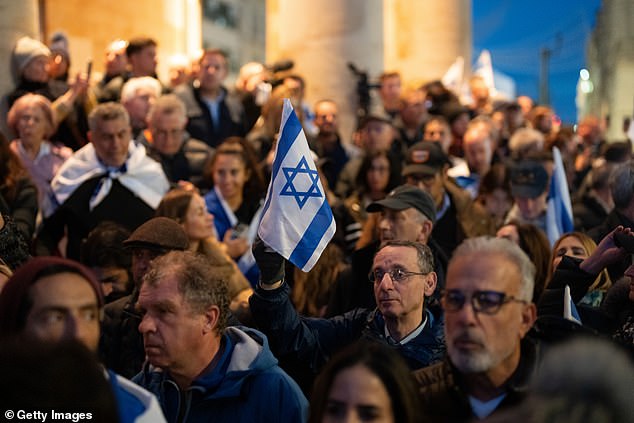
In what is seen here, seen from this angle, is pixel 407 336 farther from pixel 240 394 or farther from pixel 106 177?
pixel 106 177

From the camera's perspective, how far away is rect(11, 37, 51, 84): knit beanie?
10000 mm

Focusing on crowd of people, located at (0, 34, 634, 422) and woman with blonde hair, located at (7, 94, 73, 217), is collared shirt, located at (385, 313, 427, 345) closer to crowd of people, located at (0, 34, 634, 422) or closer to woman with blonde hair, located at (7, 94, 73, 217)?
crowd of people, located at (0, 34, 634, 422)

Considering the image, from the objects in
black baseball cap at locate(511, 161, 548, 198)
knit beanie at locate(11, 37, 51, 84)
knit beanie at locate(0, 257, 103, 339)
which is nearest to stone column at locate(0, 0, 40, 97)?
knit beanie at locate(11, 37, 51, 84)

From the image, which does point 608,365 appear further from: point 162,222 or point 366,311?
point 162,222

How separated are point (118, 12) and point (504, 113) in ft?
17.6

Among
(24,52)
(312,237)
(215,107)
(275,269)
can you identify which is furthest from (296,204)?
(215,107)

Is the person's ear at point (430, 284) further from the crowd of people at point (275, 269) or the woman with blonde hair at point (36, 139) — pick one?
the woman with blonde hair at point (36, 139)

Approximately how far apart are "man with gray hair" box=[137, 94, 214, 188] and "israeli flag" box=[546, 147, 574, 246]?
2.74m

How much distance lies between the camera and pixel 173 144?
Answer: 33.4ft

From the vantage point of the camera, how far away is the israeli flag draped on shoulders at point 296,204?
5.92m

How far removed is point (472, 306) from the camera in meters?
4.36

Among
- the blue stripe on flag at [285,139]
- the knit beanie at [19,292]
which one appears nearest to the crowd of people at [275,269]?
the knit beanie at [19,292]

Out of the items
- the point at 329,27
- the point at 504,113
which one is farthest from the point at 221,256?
the point at 504,113

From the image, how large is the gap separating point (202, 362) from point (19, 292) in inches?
39.3
